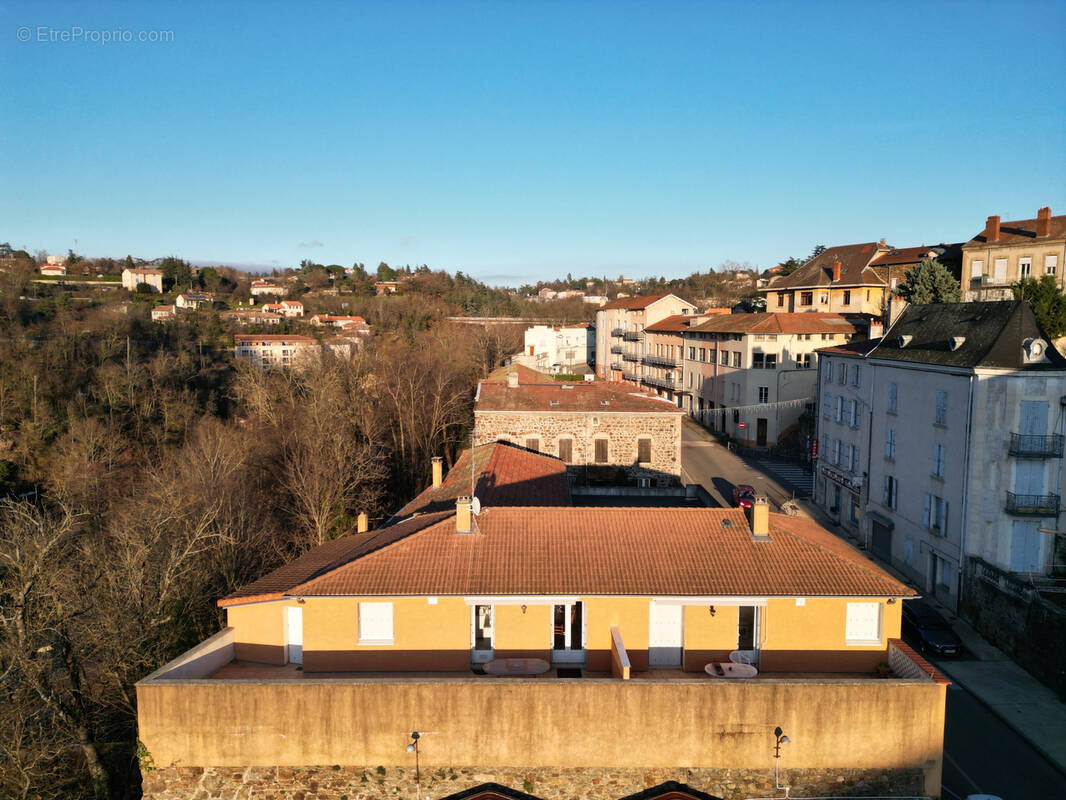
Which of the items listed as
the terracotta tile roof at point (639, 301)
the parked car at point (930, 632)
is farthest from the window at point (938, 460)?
the terracotta tile roof at point (639, 301)

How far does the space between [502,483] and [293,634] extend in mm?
8632

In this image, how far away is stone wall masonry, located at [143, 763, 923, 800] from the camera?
1133cm

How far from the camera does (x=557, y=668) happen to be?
507 inches

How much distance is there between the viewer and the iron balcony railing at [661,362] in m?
57.2

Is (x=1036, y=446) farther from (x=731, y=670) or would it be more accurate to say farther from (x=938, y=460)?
(x=731, y=670)

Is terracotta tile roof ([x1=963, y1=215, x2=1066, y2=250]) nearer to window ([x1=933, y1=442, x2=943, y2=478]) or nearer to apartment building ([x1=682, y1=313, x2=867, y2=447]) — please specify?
apartment building ([x1=682, y1=313, x2=867, y2=447])

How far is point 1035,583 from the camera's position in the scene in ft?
65.0

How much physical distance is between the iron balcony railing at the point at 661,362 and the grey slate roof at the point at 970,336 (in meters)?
29.8

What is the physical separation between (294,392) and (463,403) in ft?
42.1

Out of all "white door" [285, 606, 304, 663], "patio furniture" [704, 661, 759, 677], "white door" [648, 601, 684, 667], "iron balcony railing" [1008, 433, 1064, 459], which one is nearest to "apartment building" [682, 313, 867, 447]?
"iron balcony railing" [1008, 433, 1064, 459]

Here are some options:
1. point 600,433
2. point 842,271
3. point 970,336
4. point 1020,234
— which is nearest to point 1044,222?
point 1020,234

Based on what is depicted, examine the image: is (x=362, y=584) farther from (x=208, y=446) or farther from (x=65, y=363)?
(x=65, y=363)

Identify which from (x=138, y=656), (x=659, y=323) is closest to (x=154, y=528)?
(x=138, y=656)

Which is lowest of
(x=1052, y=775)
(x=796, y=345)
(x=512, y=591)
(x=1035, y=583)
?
(x=1052, y=775)
